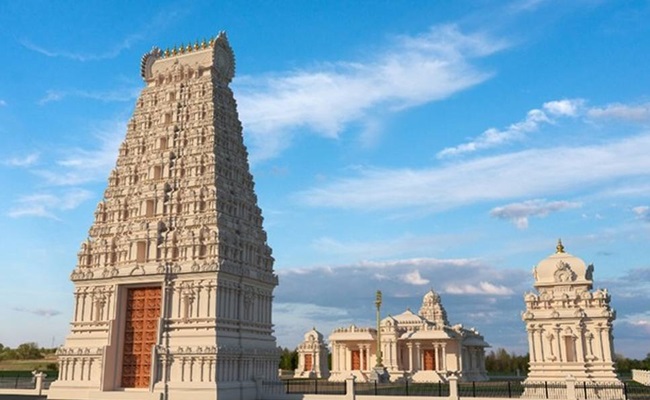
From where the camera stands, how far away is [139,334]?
33.0 meters

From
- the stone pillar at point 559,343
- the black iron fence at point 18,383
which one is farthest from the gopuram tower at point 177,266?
the stone pillar at point 559,343

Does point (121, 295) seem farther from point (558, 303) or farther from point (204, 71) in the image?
point (558, 303)

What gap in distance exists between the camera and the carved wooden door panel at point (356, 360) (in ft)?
226

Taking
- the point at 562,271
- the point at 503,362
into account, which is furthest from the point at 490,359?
the point at 562,271

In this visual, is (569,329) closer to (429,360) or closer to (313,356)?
(429,360)

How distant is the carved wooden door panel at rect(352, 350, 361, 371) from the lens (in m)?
68.8

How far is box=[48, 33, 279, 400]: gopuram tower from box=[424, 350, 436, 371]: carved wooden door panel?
3224 cm

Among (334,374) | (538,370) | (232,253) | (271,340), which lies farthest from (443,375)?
(232,253)

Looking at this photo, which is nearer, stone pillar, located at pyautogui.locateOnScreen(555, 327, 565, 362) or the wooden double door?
stone pillar, located at pyautogui.locateOnScreen(555, 327, 565, 362)

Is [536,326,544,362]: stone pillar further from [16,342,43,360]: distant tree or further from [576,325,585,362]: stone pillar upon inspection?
[16,342,43,360]: distant tree

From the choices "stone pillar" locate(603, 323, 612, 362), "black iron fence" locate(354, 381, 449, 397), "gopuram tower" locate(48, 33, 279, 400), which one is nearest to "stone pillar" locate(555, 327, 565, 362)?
"stone pillar" locate(603, 323, 612, 362)

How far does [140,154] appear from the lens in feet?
123

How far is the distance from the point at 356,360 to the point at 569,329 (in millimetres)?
35845

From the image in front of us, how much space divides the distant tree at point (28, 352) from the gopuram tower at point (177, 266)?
88400 millimetres
